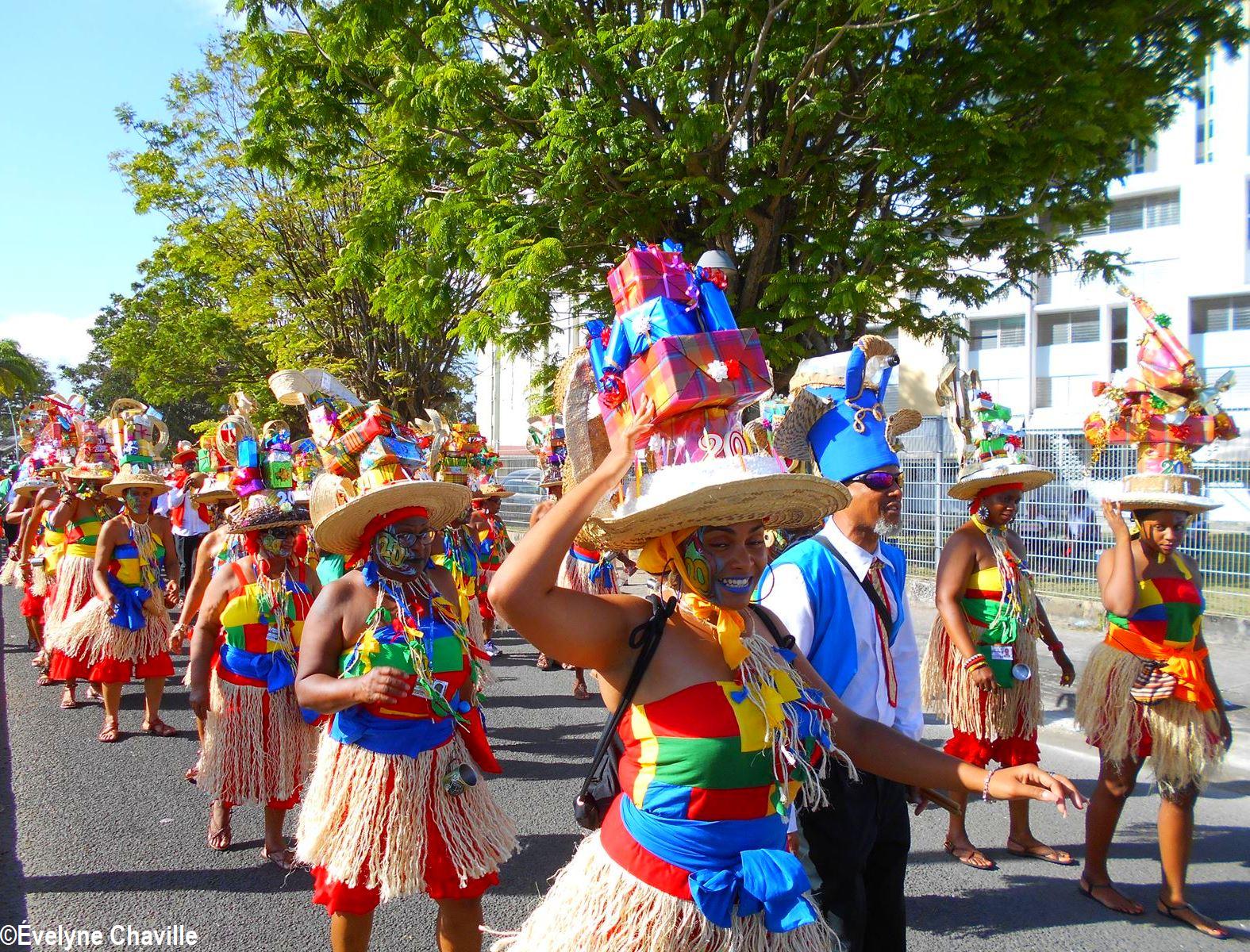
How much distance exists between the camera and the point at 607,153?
9.80m

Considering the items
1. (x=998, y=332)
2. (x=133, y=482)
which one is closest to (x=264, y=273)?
(x=133, y=482)

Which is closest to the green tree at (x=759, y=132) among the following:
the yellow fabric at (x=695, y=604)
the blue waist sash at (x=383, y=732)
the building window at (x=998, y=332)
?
the blue waist sash at (x=383, y=732)

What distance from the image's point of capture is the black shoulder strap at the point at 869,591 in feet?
11.7

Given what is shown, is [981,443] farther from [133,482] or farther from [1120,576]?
[133,482]

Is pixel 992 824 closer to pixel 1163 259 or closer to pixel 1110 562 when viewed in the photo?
pixel 1110 562

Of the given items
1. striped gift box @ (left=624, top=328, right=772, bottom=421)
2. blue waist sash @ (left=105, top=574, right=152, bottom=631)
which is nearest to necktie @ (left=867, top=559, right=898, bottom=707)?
striped gift box @ (left=624, top=328, right=772, bottom=421)

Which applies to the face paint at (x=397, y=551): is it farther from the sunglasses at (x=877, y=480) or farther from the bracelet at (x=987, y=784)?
the bracelet at (x=987, y=784)

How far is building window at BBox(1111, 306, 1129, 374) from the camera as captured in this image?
28359 millimetres

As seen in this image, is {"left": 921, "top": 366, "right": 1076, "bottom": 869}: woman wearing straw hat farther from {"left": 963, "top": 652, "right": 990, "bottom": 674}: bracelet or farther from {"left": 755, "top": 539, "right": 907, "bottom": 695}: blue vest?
{"left": 755, "top": 539, "right": 907, "bottom": 695}: blue vest

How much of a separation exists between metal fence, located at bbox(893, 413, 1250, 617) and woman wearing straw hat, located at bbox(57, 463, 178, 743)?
8.44 m

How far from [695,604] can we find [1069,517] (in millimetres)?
9824

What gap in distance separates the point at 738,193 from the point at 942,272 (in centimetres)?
278

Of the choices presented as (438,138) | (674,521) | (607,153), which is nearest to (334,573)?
(674,521)

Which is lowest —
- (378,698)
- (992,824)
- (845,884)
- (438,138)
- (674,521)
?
(992,824)
